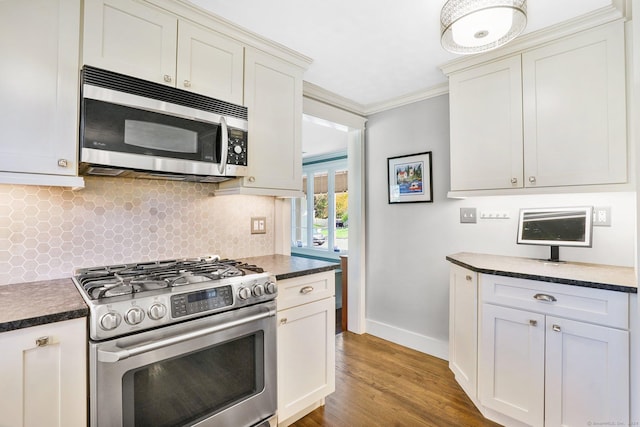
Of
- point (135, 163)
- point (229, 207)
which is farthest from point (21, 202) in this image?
point (229, 207)

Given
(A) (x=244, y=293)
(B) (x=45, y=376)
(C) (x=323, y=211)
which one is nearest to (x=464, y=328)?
(A) (x=244, y=293)

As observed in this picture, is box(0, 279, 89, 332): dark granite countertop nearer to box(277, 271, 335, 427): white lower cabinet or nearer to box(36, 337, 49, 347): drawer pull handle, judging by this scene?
box(36, 337, 49, 347): drawer pull handle

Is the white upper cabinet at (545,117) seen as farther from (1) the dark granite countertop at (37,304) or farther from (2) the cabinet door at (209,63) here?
(1) the dark granite countertop at (37,304)

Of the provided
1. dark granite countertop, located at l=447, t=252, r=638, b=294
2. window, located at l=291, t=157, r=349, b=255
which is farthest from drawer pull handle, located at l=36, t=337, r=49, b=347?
window, located at l=291, t=157, r=349, b=255

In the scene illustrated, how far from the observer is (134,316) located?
118cm

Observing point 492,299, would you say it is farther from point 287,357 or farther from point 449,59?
point 449,59

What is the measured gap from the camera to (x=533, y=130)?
2002 millimetres

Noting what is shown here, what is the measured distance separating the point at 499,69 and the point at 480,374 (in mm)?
2059

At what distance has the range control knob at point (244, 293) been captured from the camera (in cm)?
150

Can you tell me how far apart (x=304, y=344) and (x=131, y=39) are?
1898 millimetres

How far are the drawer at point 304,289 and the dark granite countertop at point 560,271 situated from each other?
0.94m

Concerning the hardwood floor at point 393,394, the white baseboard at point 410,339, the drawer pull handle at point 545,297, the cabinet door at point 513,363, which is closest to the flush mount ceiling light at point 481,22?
the drawer pull handle at point 545,297

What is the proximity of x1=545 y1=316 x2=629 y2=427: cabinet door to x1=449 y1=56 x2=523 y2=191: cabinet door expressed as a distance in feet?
3.14

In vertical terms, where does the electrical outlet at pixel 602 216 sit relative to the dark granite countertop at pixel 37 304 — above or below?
above
